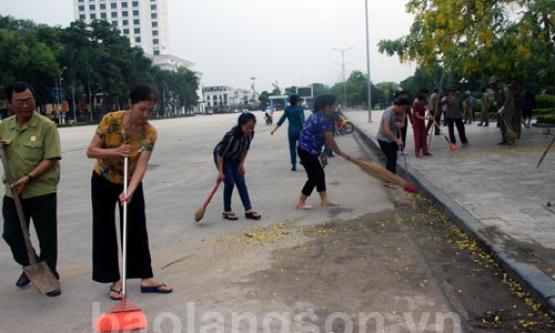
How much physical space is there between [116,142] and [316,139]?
357 cm

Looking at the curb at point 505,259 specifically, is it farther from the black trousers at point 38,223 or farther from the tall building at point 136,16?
the tall building at point 136,16

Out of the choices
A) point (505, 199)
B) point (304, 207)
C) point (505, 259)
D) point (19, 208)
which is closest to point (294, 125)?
point (304, 207)

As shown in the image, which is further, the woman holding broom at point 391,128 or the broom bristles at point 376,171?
the woman holding broom at point 391,128

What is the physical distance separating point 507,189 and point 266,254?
406cm

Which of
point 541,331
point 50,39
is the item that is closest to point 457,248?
point 541,331

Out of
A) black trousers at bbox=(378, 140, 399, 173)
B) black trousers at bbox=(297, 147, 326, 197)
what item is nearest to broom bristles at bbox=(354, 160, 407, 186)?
black trousers at bbox=(297, 147, 326, 197)

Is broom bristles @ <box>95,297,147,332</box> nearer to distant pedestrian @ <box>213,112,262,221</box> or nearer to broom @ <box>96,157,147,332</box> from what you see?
broom @ <box>96,157,147,332</box>

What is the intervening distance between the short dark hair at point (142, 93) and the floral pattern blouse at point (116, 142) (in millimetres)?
176

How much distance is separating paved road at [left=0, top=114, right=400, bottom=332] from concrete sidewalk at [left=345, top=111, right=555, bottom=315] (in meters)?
1.08

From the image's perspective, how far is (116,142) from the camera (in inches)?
150

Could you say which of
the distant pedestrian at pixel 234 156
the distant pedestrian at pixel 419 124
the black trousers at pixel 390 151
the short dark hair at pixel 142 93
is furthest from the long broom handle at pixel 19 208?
the distant pedestrian at pixel 419 124

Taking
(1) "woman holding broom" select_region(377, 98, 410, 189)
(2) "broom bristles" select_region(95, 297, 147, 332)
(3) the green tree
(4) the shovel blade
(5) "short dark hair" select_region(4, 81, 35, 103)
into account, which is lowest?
(2) "broom bristles" select_region(95, 297, 147, 332)

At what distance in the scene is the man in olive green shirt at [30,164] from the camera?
159 inches

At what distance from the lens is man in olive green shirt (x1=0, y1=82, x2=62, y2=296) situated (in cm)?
403
